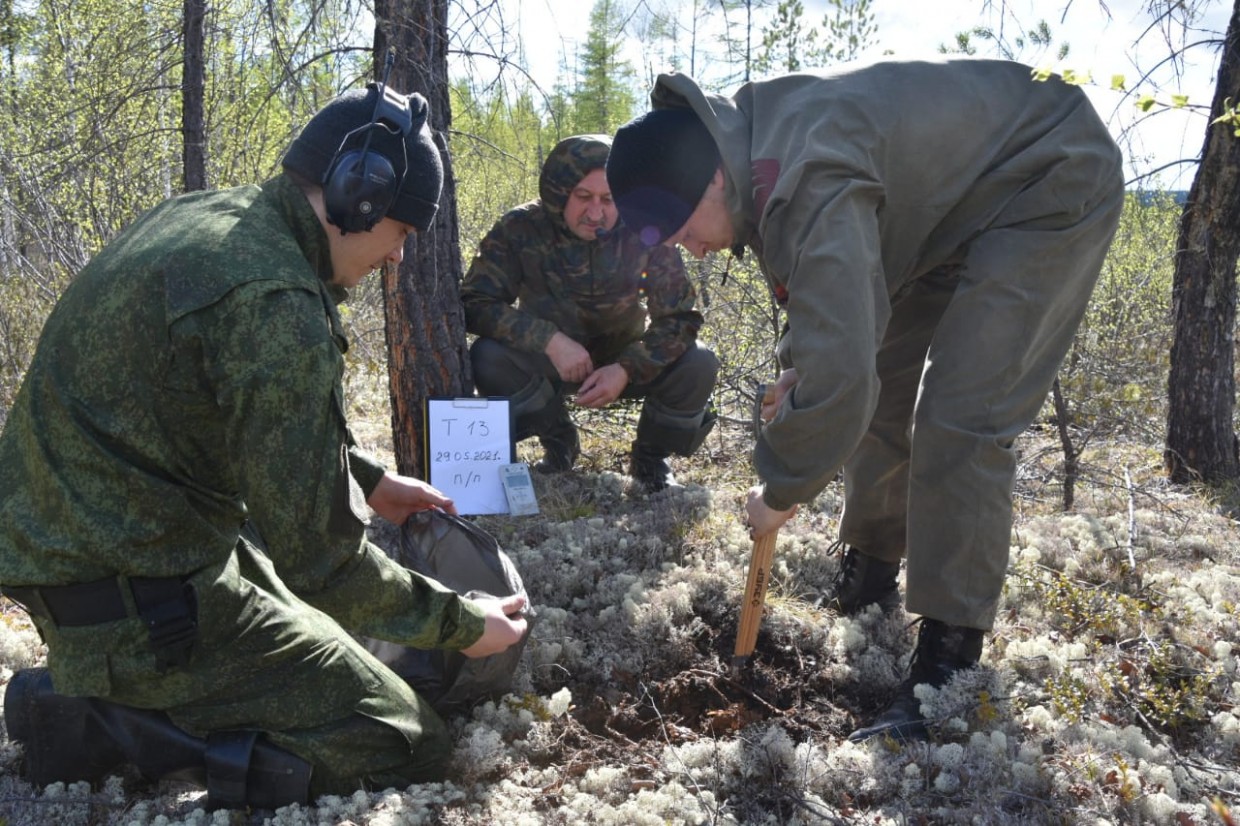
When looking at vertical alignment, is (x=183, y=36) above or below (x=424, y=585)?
above

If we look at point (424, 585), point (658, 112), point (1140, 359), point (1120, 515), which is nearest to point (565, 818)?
point (424, 585)

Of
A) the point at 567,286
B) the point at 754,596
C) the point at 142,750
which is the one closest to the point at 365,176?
the point at 142,750

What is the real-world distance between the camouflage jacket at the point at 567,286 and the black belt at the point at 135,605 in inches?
115

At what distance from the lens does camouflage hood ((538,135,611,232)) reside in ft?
15.6

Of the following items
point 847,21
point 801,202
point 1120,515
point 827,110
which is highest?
point 847,21

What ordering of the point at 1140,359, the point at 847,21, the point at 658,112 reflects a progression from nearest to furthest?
the point at 658,112 → the point at 847,21 → the point at 1140,359

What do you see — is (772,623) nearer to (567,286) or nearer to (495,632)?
(495,632)

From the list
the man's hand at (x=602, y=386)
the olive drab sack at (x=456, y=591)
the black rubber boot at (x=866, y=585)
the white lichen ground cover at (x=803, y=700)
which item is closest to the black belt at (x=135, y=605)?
the white lichen ground cover at (x=803, y=700)

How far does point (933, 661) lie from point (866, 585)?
2.38ft

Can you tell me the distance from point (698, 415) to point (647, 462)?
37cm

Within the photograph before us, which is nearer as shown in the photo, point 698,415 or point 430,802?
point 430,802

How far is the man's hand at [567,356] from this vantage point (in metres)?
4.98

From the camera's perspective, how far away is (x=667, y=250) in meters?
5.14

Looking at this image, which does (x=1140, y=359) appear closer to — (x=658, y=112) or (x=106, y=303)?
(x=658, y=112)
